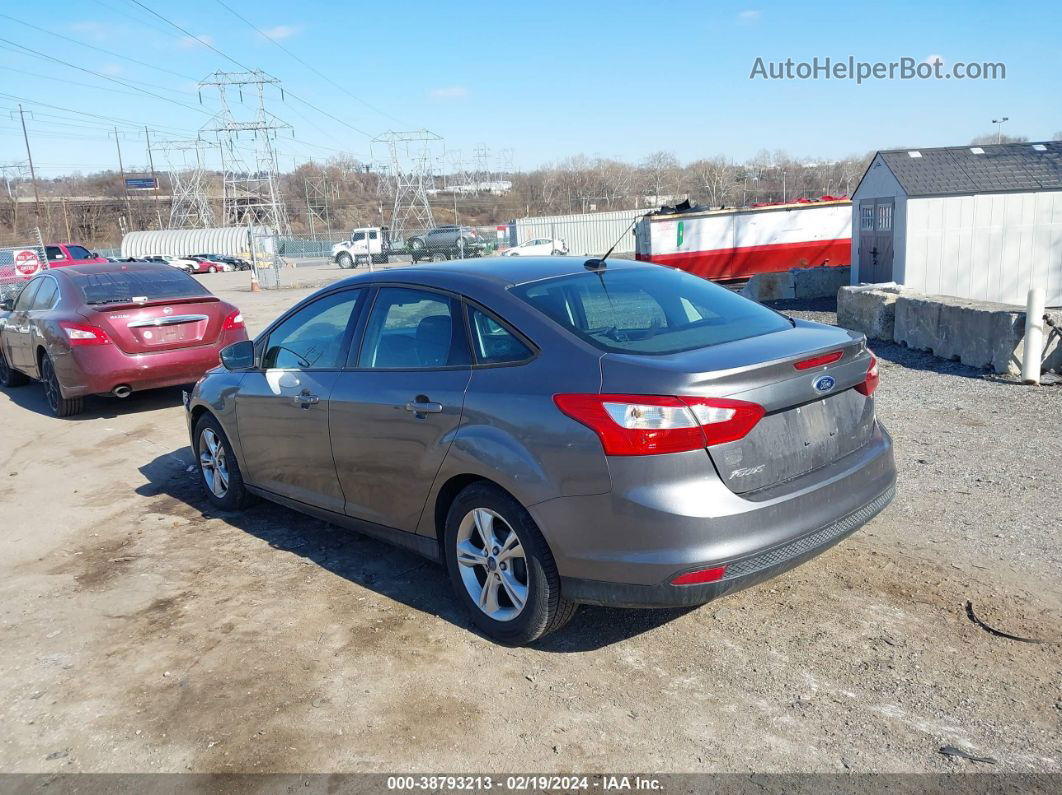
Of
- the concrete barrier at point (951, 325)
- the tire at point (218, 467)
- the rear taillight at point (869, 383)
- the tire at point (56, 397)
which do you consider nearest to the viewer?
the rear taillight at point (869, 383)

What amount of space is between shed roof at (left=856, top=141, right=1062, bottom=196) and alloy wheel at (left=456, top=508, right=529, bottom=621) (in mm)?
15130

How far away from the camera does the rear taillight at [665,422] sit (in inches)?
125

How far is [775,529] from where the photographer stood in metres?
3.34

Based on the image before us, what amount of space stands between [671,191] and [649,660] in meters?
90.8

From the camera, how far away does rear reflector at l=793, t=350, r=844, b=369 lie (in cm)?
350

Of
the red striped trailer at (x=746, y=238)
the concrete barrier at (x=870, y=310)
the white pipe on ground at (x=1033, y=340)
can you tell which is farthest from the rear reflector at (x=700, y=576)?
the red striped trailer at (x=746, y=238)

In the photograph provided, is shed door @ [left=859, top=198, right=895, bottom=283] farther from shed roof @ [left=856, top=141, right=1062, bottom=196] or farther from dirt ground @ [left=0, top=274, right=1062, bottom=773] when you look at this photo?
dirt ground @ [left=0, top=274, right=1062, bottom=773]

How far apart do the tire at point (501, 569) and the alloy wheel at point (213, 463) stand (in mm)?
2629

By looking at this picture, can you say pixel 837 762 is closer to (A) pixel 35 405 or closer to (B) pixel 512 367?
(B) pixel 512 367

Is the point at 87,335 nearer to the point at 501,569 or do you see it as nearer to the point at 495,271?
the point at 495,271

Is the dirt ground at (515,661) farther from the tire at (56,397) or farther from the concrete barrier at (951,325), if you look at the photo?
the tire at (56,397)

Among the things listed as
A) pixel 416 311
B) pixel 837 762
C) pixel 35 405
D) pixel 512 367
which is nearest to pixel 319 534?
pixel 416 311

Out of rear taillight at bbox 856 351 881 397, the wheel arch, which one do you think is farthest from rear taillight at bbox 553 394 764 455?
rear taillight at bbox 856 351 881 397

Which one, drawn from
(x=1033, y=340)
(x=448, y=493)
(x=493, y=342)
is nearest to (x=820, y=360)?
(x=493, y=342)
